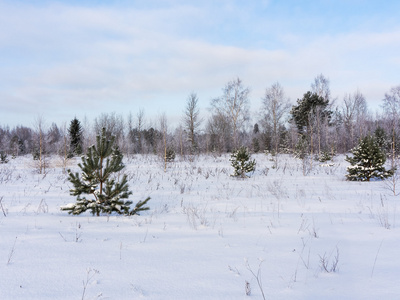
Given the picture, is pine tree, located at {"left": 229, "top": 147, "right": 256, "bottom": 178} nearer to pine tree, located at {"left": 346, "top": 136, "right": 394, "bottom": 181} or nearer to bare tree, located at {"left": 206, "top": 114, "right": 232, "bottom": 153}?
pine tree, located at {"left": 346, "top": 136, "right": 394, "bottom": 181}

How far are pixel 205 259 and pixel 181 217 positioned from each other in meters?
2.37

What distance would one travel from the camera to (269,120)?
37.2 metres

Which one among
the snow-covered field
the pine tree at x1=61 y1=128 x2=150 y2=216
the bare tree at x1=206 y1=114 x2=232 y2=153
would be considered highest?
the bare tree at x1=206 y1=114 x2=232 y2=153

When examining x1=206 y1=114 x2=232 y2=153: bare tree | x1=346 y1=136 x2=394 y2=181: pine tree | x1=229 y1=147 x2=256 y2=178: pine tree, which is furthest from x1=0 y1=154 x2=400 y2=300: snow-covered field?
x1=206 y1=114 x2=232 y2=153: bare tree

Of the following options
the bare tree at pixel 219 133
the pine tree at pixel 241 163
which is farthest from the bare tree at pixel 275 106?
the pine tree at pixel 241 163

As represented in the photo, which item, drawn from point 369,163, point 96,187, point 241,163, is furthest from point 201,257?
point 369,163

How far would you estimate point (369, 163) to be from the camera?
11.2 m

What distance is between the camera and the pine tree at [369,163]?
434 inches

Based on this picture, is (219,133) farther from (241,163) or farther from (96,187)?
(96,187)

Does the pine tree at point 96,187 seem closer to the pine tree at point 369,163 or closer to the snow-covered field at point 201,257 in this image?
the snow-covered field at point 201,257

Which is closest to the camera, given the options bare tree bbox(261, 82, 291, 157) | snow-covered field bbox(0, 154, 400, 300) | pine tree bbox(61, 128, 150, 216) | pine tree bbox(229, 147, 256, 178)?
snow-covered field bbox(0, 154, 400, 300)

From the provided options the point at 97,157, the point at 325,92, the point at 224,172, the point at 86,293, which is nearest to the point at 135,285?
the point at 86,293

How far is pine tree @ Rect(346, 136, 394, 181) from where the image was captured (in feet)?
36.2

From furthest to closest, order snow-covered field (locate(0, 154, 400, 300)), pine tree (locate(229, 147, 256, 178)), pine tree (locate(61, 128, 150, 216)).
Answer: pine tree (locate(229, 147, 256, 178)), pine tree (locate(61, 128, 150, 216)), snow-covered field (locate(0, 154, 400, 300))
